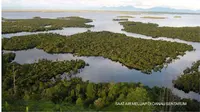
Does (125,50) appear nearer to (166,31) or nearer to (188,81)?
(188,81)

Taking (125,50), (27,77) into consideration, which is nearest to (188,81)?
(125,50)

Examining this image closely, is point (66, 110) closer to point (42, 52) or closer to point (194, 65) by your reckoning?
point (42, 52)

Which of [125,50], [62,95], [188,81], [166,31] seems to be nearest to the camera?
[62,95]

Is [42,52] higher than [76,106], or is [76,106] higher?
[42,52]

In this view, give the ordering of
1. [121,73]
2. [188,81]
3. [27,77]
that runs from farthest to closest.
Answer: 1. [121,73]
2. [188,81]
3. [27,77]

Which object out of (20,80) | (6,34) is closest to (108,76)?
(20,80)

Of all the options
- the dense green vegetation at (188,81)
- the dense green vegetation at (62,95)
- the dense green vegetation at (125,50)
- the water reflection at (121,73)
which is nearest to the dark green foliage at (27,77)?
the dense green vegetation at (62,95)
